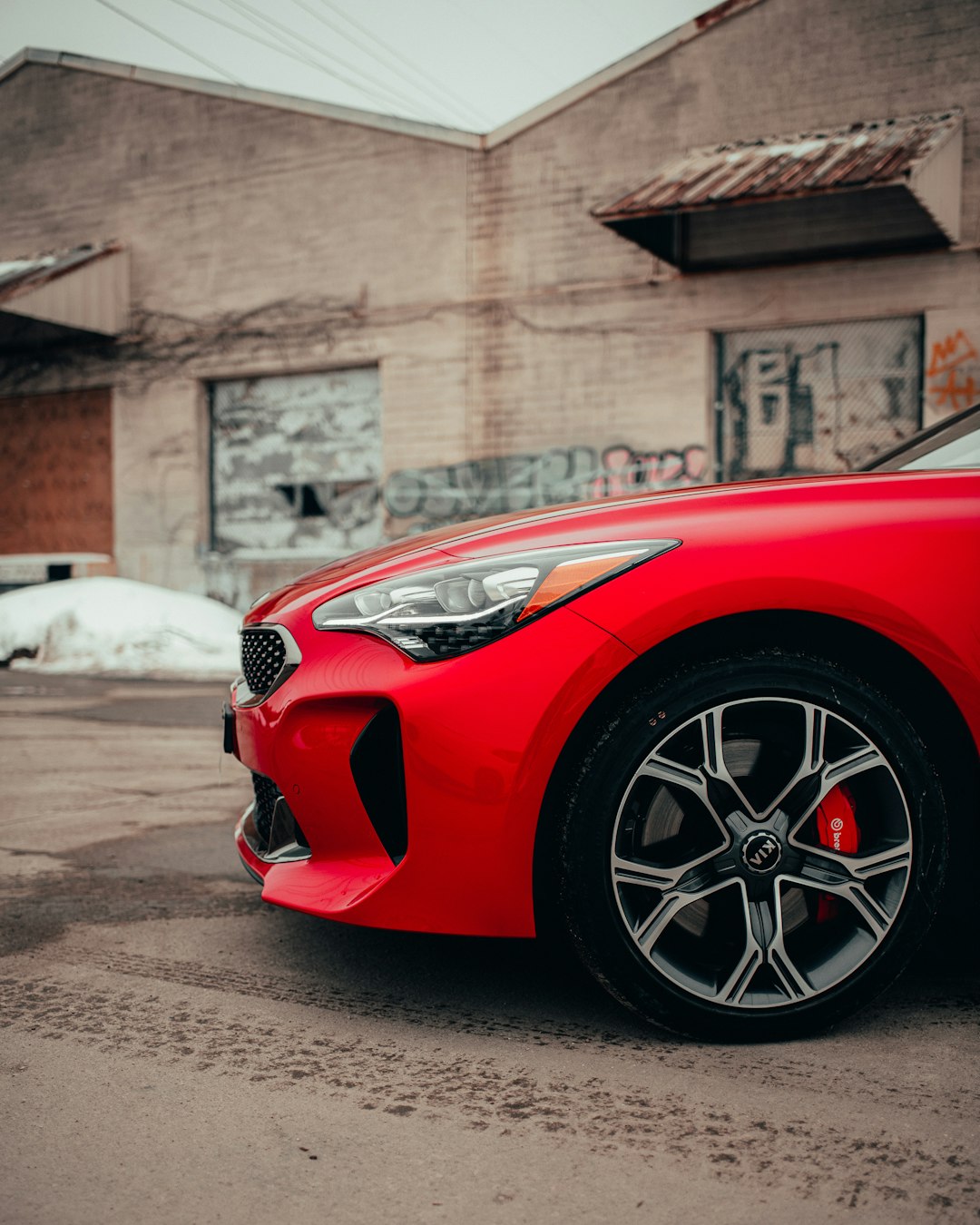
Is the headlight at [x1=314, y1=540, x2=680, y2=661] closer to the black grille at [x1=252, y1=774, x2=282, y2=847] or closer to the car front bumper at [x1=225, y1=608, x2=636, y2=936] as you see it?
the car front bumper at [x1=225, y1=608, x2=636, y2=936]

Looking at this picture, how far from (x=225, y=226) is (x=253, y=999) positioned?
49.5 feet

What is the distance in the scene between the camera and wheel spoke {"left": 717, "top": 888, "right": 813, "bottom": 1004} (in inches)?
85.2

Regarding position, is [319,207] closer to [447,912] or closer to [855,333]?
[855,333]

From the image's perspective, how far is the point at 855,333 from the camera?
12492mm

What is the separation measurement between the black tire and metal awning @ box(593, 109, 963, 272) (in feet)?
30.9

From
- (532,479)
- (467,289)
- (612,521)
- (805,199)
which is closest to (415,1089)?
(612,521)

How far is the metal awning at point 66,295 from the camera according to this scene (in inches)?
595

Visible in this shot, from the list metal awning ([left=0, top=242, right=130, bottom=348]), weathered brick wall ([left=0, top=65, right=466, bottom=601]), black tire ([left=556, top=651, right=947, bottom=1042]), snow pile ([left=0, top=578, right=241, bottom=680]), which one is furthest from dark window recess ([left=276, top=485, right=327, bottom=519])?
black tire ([left=556, top=651, right=947, bottom=1042])

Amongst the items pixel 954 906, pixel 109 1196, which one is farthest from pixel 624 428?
pixel 109 1196

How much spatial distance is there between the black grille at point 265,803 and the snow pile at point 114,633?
8468 millimetres

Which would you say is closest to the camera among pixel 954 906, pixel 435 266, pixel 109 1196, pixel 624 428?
pixel 109 1196

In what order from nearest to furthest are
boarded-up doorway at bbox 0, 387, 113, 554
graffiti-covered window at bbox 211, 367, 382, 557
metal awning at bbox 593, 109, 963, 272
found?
metal awning at bbox 593, 109, 963, 272, graffiti-covered window at bbox 211, 367, 382, 557, boarded-up doorway at bbox 0, 387, 113, 554

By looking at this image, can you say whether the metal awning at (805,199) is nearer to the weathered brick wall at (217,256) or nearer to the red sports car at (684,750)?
the weathered brick wall at (217,256)

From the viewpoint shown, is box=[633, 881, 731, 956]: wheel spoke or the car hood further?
the car hood
